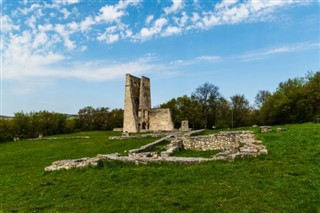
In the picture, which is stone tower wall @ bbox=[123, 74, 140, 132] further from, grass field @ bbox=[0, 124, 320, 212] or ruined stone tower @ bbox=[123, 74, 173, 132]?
grass field @ bbox=[0, 124, 320, 212]

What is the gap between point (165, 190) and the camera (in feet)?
37.2

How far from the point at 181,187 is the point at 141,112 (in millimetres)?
38455

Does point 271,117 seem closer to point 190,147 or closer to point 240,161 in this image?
point 190,147

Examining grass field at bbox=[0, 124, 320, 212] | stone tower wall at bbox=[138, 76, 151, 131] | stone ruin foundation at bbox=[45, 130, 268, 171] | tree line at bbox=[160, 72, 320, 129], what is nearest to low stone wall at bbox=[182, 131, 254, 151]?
stone ruin foundation at bbox=[45, 130, 268, 171]

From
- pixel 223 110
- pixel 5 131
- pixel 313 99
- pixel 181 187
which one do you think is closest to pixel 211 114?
pixel 223 110

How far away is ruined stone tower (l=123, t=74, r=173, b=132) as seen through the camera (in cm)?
4778

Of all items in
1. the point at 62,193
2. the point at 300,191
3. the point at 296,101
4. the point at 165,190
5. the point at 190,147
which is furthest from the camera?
the point at 296,101

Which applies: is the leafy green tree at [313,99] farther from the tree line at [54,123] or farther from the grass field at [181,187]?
the grass field at [181,187]

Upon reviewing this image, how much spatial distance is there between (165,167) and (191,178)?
7.19ft

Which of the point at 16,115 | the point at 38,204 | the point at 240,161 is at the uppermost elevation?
the point at 16,115

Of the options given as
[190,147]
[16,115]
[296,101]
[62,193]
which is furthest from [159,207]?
[16,115]

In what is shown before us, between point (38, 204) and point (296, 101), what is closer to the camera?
point (38, 204)

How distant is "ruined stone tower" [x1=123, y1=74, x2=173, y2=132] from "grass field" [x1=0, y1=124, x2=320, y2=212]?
104 feet

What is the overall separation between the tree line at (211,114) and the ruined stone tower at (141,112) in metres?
13.2
